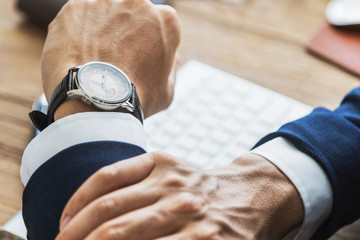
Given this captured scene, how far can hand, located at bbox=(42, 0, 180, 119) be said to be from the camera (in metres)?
0.69

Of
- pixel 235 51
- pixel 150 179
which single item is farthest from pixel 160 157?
pixel 235 51

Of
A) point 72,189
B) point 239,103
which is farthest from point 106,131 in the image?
point 239,103

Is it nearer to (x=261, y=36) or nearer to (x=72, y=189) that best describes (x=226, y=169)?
(x=72, y=189)

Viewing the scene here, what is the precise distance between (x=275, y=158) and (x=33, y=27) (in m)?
0.62

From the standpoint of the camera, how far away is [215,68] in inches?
36.8

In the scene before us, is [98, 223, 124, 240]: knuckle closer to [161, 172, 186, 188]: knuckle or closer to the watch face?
[161, 172, 186, 188]: knuckle

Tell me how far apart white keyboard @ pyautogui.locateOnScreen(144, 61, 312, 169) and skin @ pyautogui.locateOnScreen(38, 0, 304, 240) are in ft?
0.16

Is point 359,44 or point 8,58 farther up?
point 359,44

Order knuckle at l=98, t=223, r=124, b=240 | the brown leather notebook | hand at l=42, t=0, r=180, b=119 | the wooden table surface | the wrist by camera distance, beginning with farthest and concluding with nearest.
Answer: the brown leather notebook < the wooden table surface < hand at l=42, t=0, r=180, b=119 < the wrist < knuckle at l=98, t=223, r=124, b=240

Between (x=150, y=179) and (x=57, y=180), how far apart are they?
0.11 meters

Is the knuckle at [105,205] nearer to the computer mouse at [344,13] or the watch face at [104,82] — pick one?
the watch face at [104,82]

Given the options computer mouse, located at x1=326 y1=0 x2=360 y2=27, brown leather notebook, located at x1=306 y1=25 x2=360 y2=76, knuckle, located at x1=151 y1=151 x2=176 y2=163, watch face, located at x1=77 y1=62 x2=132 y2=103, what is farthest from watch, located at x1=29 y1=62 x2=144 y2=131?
computer mouse, located at x1=326 y1=0 x2=360 y2=27

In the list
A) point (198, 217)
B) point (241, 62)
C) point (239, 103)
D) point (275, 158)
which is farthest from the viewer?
point (241, 62)

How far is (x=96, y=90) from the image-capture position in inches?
24.5
